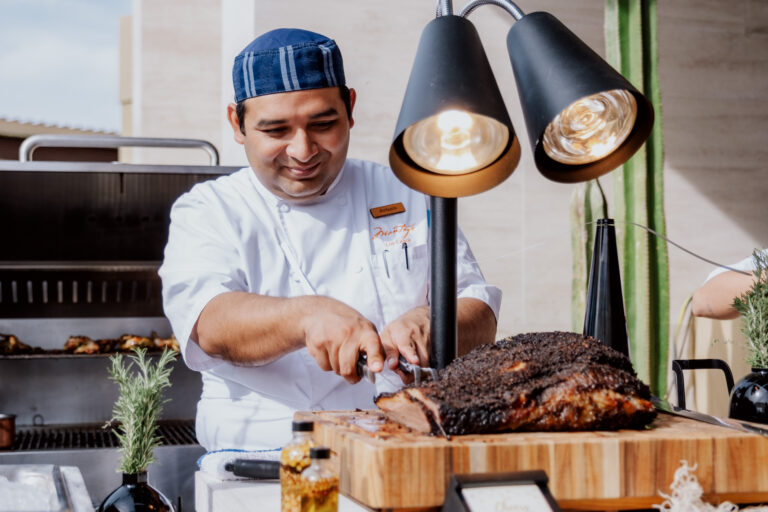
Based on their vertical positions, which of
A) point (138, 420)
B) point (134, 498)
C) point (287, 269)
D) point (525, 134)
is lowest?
point (134, 498)

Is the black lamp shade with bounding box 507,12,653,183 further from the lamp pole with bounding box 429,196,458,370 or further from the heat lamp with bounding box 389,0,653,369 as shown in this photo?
the lamp pole with bounding box 429,196,458,370

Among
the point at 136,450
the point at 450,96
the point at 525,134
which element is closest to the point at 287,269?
the point at 136,450

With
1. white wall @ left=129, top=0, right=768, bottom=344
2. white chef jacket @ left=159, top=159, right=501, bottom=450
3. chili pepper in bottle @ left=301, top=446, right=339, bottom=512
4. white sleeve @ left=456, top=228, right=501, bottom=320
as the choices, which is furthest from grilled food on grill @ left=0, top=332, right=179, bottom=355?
chili pepper in bottle @ left=301, top=446, right=339, bottom=512

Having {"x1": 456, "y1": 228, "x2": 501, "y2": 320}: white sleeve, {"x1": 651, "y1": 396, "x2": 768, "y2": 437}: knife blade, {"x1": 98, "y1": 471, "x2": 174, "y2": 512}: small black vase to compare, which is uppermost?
{"x1": 456, "y1": 228, "x2": 501, "y2": 320}: white sleeve

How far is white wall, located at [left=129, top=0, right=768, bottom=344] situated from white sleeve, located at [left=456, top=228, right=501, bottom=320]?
1.38 meters

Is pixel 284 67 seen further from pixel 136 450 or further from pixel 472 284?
pixel 136 450

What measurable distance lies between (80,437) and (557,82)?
2436 millimetres

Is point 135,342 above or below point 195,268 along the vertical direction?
below

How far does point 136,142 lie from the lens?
2758 millimetres

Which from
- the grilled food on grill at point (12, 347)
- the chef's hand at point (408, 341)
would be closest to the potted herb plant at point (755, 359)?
the chef's hand at point (408, 341)

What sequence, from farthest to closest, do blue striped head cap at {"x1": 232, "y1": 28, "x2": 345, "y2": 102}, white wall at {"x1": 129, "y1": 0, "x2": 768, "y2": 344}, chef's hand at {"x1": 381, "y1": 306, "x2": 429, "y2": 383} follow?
white wall at {"x1": 129, "y1": 0, "x2": 768, "y2": 344} < blue striped head cap at {"x1": 232, "y1": 28, "x2": 345, "y2": 102} < chef's hand at {"x1": 381, "y1": 306, "x2": 429, "y2": 383}

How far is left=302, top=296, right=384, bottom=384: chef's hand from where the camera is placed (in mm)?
1167

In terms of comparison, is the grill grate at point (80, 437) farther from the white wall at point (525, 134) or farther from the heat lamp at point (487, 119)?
the heat lamp at point (487, 119)

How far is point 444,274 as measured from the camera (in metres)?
1.11
